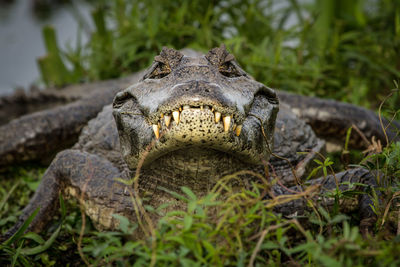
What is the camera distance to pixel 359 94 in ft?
15.4

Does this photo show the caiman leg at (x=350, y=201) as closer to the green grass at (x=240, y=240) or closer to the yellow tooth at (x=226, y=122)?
the green grass at (x=240, y=240)

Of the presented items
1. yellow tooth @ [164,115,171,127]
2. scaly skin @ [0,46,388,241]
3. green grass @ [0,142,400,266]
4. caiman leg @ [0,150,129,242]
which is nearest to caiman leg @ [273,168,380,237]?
scaly skin @ [0,46,388,241]

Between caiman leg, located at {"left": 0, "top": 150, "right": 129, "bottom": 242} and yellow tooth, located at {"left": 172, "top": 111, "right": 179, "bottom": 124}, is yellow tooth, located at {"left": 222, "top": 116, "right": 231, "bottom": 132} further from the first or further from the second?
caiman leg, located at {"left": 0, "top": 150, "right": 129, "bottom": 242}

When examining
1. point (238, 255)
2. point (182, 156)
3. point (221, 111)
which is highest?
point (221, 111)

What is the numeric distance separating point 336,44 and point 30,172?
11.9ft

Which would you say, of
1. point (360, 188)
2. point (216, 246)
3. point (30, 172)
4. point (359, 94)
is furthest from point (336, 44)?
point (216, 246)

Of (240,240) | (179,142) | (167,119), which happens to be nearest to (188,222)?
(240,240)

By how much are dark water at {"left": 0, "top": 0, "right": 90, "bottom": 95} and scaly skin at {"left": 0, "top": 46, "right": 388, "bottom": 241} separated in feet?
16.7

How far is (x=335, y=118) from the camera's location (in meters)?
3.84

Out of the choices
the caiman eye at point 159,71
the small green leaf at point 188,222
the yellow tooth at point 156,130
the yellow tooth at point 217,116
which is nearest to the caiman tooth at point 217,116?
the yellow tooth at point 217,116

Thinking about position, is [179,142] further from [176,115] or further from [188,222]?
[188,222]

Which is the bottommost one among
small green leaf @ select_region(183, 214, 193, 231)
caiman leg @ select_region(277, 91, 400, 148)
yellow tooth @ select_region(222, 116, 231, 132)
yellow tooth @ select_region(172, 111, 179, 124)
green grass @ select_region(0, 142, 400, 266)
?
caiman leg @ select_region(277, 91, 400, 148)

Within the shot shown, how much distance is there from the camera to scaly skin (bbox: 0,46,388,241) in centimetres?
193

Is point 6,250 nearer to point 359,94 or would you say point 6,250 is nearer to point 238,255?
point 238,255
